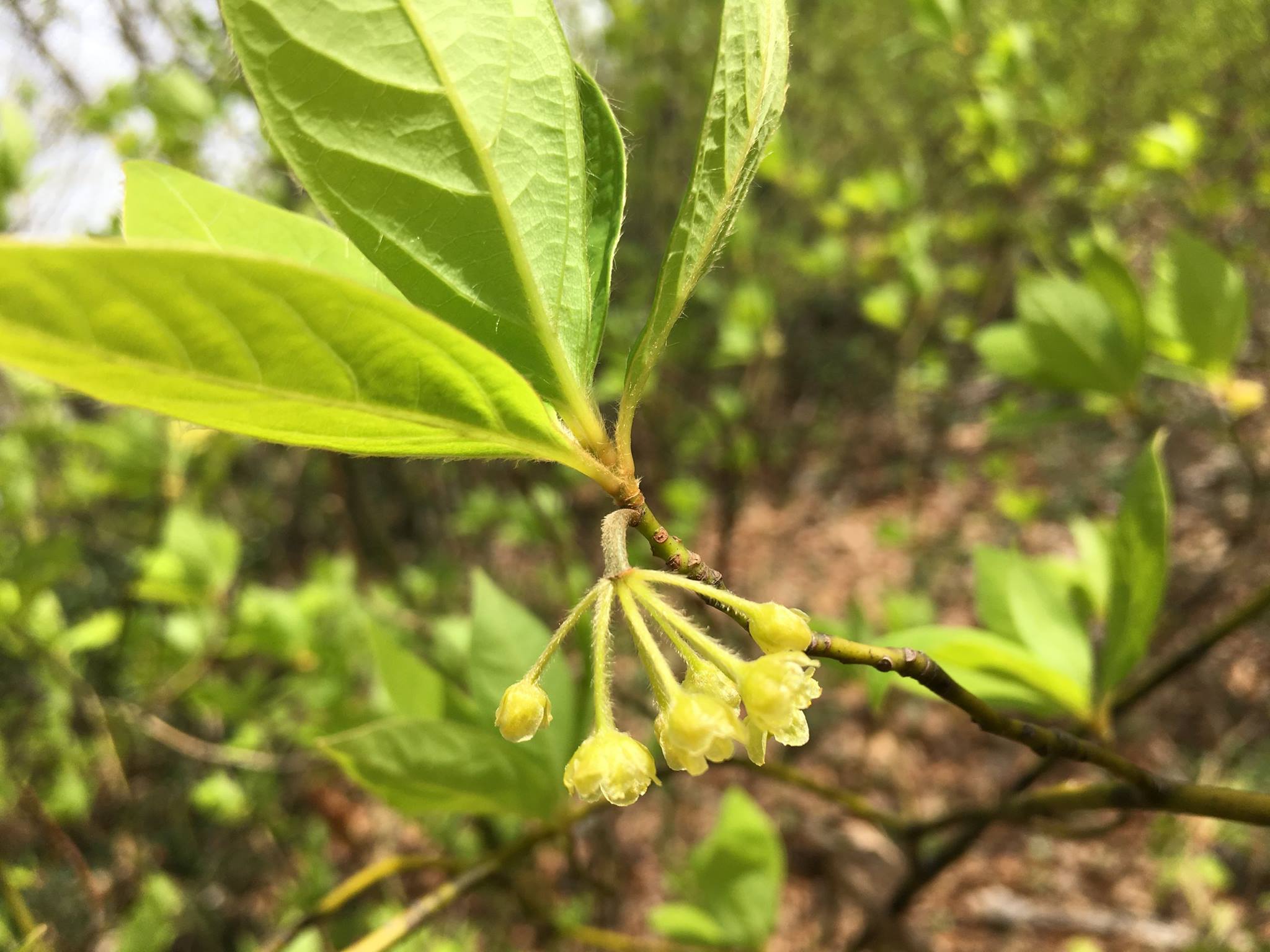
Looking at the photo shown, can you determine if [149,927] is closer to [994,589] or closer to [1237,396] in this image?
[994,589]

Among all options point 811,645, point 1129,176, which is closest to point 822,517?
point 1129,176

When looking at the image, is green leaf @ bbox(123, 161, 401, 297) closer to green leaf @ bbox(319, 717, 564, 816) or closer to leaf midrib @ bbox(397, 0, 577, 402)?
leaf midrib @ bbox(397, 0, 577, 402)

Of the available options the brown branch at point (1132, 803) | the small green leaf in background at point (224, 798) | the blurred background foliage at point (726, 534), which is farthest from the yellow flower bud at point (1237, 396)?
the small green leaf in background at point (224, 798)

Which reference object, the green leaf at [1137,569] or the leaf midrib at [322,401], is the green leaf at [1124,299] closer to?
the green leaf at [1137,569]

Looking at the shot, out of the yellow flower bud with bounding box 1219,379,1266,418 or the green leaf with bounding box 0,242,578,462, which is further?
the yellow flower bud with bounding box 1219,379,1266,418

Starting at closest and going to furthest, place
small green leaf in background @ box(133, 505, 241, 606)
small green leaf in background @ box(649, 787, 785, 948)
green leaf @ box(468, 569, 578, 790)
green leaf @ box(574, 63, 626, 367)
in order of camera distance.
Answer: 1. green leaf @ box(574, 63, 626, 367)
2. green leaf @ box(468, 569, 578, 790)
3. small green leaf in background @ box(649, 787, 785, 948)
4. small green leaf in background @ box(133, 505, 241, 606)

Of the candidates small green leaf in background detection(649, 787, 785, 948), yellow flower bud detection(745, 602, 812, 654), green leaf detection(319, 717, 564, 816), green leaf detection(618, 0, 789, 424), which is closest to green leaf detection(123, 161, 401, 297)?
green leaf detection(618, 0, 789, 424)

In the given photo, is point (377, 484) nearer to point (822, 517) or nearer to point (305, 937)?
point (822, 517)
